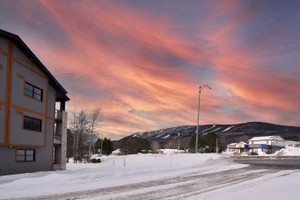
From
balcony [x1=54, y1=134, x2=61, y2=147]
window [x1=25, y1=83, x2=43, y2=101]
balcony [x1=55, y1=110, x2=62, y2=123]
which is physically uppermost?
window [x1=25, y1=83, x2=43, y2=101]

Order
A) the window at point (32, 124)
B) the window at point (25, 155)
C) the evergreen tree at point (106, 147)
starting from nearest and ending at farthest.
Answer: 1. the window at point (25, 155)
2. the window at point (32, 124)
3. the evergreen tree at point (106, 147)

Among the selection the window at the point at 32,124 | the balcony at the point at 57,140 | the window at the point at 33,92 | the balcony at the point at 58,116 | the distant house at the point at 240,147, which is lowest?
the distant house at the point at 240,147

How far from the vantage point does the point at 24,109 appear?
19.7 m

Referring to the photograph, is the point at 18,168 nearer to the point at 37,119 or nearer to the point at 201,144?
the point at 37,119

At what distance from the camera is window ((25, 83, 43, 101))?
20.5 meters

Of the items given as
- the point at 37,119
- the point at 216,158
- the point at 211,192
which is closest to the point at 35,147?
the point at 37,119

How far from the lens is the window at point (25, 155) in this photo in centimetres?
1978

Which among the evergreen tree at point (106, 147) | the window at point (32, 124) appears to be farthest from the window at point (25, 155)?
the evergreen tree at point (106, 147)

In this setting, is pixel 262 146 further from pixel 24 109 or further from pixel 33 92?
pixel 24 109

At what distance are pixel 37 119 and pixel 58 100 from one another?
7.19m

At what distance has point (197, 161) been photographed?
26484mm

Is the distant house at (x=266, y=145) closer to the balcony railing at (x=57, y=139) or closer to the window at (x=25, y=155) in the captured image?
the balcony railing at (x=57, y=139)

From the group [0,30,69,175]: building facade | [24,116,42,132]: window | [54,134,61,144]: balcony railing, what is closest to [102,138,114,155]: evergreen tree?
[54,134,61,144]: balcony railing

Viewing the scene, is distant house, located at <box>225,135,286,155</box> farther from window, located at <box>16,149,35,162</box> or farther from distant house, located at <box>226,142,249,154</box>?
window, located at <box>16,149,35,162</box>
